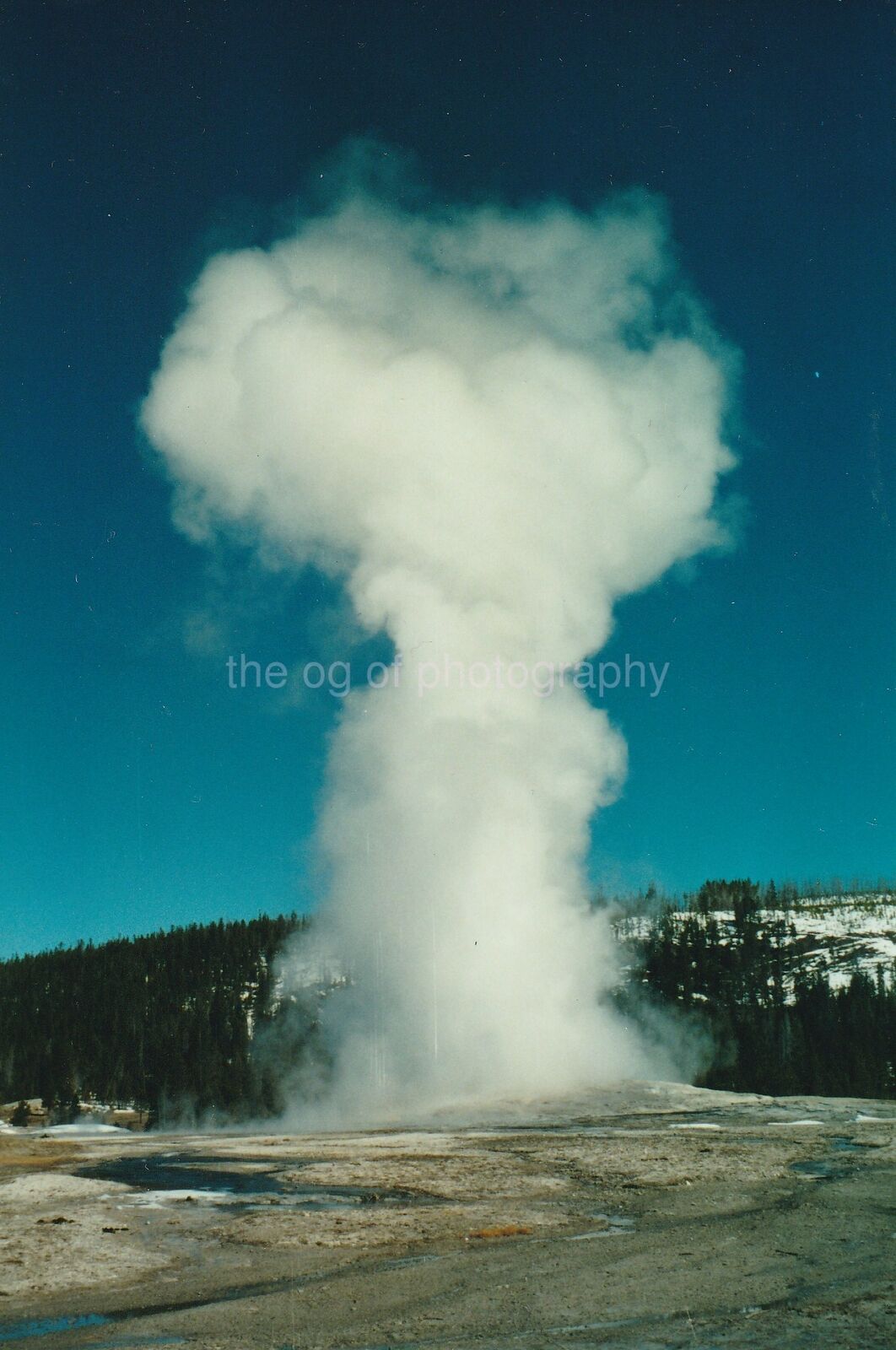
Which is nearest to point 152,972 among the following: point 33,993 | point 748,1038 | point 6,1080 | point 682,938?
point 33,993

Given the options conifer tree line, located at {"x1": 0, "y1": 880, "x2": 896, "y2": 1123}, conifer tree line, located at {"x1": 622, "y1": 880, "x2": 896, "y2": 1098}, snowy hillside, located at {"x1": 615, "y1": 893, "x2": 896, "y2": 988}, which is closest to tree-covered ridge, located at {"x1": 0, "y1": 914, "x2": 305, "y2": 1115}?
conifer tree line, located at {"x1": 0, "y1": 880, "x2": 896, "y2": 1123}

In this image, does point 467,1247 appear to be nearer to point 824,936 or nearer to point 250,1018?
point 250,1018

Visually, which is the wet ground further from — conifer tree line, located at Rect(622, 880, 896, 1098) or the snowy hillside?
the snowy hillside

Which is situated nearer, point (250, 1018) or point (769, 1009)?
point (769, 1009)

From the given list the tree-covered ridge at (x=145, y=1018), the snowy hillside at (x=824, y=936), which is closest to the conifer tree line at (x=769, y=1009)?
the snowy hillside at (x=824, y=936)

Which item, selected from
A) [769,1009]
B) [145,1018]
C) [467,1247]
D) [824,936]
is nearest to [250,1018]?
[145,1018]

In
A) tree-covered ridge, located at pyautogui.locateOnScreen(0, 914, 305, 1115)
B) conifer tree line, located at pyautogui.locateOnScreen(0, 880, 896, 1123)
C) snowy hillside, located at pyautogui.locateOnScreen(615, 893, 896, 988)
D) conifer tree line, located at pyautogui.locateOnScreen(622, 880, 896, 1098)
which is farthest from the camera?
snowy hillside, located at pyautogui.locateOnScreen(615, 893, 896, 988)

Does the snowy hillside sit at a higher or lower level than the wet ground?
higher
